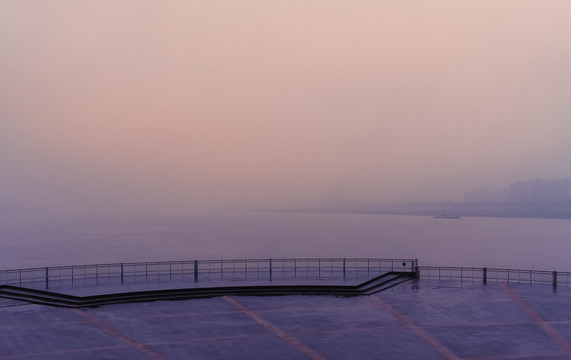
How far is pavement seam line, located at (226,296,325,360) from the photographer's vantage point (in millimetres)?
18266

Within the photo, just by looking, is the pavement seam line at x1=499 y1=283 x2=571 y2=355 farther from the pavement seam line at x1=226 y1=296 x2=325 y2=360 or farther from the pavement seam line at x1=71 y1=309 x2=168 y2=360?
the pavement seam line at x1=71 y1=309 x2=168 y2=360

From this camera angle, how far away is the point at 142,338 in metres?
19.8

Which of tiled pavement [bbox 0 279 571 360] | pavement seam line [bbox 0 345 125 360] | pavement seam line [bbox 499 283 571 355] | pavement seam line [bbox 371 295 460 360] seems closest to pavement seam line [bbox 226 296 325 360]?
tiled pavement [bbox 0 279 571 360]

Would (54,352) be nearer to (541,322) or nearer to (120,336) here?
(120,336)

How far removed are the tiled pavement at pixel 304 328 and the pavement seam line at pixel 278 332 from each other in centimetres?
4

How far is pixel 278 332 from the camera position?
68.2 feet

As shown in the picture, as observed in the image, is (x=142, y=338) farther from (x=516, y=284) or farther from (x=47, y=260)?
(x=47, y=260)

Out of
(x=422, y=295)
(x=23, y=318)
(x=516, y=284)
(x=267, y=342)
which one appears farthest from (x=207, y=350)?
(x=516, y=284)

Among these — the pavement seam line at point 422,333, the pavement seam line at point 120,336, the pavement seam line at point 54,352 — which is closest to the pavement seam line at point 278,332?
the pavement seam line at point 422,333

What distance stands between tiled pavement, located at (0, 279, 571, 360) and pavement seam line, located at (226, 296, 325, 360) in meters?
0.04

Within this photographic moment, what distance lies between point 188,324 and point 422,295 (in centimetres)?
1211

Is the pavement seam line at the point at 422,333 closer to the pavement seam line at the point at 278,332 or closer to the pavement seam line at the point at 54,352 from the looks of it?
the pavement seam line at the point at 278,332

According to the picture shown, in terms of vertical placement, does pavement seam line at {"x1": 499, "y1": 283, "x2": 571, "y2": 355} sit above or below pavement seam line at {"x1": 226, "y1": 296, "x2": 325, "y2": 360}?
below

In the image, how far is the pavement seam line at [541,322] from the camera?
19234 mm
